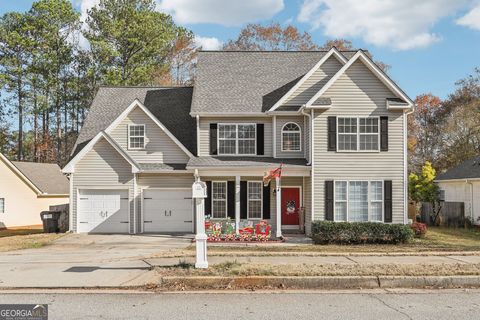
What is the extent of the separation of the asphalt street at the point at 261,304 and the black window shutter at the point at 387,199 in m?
10.6

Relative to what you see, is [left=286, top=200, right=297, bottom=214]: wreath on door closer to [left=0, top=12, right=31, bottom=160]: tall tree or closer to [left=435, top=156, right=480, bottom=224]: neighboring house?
[left=435, top=156, right=480, bottom=224]: neighboring house

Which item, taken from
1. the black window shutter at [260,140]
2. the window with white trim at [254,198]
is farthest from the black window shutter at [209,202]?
the black window shutter at [260,140]

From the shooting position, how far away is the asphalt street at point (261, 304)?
8.76 meters

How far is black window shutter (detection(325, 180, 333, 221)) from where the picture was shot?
21.2m

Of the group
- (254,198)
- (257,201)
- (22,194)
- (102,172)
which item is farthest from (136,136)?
(22,194)

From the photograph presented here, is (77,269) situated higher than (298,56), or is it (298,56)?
(298,56)

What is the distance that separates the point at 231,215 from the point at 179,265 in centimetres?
1031

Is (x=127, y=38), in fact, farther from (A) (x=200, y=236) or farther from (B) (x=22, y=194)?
(A) (x=200, y=236)

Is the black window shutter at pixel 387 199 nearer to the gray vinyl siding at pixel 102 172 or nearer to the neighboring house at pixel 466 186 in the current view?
the neighboring house at pixel 466 186

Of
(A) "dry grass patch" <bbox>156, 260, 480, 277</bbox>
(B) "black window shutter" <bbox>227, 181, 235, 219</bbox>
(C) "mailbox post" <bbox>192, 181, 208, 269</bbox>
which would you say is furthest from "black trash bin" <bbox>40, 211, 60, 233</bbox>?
(C) "mailbox post" <bbox>192, 181, 208, 269</bbox>

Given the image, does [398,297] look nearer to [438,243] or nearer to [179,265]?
[179,265]

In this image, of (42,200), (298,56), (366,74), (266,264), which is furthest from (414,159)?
(266,264)

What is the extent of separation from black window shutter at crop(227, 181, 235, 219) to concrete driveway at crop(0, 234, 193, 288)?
2199 mm

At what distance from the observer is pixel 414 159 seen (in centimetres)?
5203
